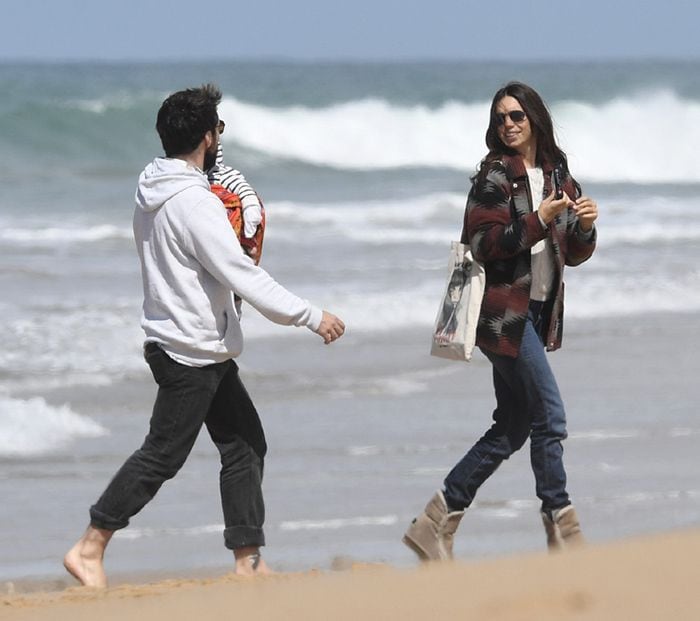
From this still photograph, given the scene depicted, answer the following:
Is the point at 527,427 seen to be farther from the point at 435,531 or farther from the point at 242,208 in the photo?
the point at 242,208

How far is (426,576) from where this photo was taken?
358 centimetres

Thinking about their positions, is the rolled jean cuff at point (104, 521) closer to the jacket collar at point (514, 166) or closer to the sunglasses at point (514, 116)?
the jacket collar at point (514, 166)

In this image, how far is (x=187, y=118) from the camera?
4.34 m

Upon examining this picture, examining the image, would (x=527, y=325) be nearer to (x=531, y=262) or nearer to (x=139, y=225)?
(x=531, y=262)

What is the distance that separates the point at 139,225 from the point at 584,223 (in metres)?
1.41

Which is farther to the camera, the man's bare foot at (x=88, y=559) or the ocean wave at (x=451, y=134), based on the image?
the ocean wave at (x=451, y=134)

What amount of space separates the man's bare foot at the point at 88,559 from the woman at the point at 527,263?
1343 mm

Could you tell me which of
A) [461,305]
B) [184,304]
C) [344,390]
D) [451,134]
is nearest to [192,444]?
[184,304]

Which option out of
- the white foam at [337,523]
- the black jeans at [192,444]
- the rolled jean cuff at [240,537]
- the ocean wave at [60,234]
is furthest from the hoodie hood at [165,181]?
the ocean wave at [60,234]

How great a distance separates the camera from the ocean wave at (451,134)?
3116 cm

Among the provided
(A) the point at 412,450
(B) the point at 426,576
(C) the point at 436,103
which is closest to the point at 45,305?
(A) the point at 412,450

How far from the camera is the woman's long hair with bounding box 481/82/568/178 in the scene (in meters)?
4.61

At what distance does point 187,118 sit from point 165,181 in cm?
20

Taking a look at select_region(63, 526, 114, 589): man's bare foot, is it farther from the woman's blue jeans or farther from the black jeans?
the woman's blue jeans
